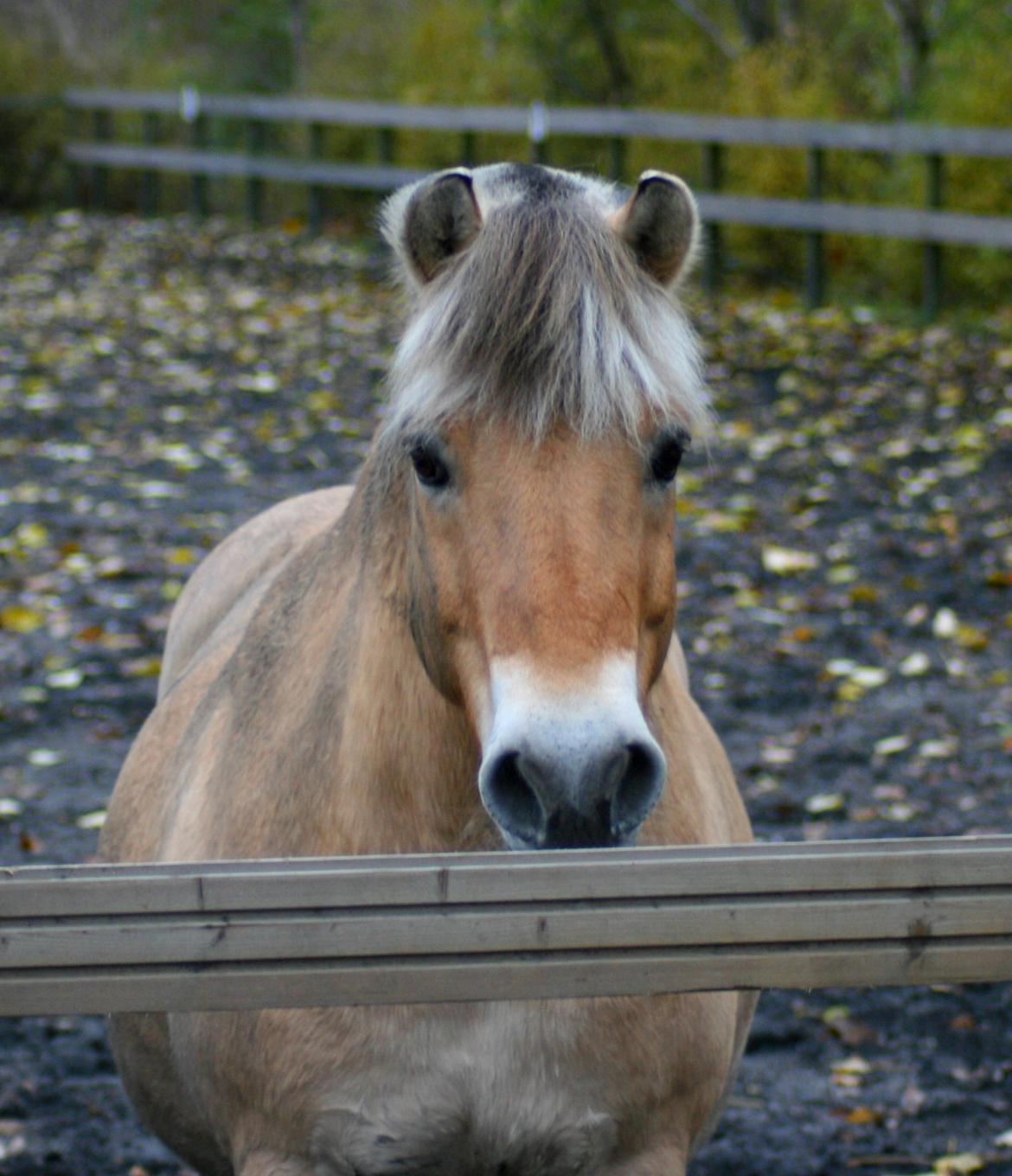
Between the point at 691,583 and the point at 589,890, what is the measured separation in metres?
5.33

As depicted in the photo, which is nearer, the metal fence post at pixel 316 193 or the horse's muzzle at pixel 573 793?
the horse's muzzle at pixel 573 793

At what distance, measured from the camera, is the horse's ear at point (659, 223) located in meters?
2.25

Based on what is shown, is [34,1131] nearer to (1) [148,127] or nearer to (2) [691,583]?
(2) [691,583]

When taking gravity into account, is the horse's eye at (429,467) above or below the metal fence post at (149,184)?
above

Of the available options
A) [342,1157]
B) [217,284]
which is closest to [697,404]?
[342,1157]

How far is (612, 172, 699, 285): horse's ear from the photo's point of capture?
2.25 meters

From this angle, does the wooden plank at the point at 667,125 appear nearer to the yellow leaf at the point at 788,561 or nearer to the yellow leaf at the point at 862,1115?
the yellow leaf at the point at 788,561

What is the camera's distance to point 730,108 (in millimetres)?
13844

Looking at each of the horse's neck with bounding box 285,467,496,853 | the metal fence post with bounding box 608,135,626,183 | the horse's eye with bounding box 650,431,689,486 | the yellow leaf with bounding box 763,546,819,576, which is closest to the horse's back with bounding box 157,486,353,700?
the horse's neck with bounding box 285,467,496,853

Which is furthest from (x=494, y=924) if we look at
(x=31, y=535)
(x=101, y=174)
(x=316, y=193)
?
(x=101, y=174)

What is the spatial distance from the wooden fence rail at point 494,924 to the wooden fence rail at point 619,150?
7910 mm

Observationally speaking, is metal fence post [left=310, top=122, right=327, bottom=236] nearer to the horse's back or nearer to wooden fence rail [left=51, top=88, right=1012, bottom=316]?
wooden fence rail [left=51, top=88, right=1012, bottom=316]

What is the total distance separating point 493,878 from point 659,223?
1011mm

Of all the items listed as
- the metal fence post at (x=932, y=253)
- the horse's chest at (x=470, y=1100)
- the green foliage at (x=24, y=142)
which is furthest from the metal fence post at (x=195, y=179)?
the horse's chest at (x=470, y=1100)
